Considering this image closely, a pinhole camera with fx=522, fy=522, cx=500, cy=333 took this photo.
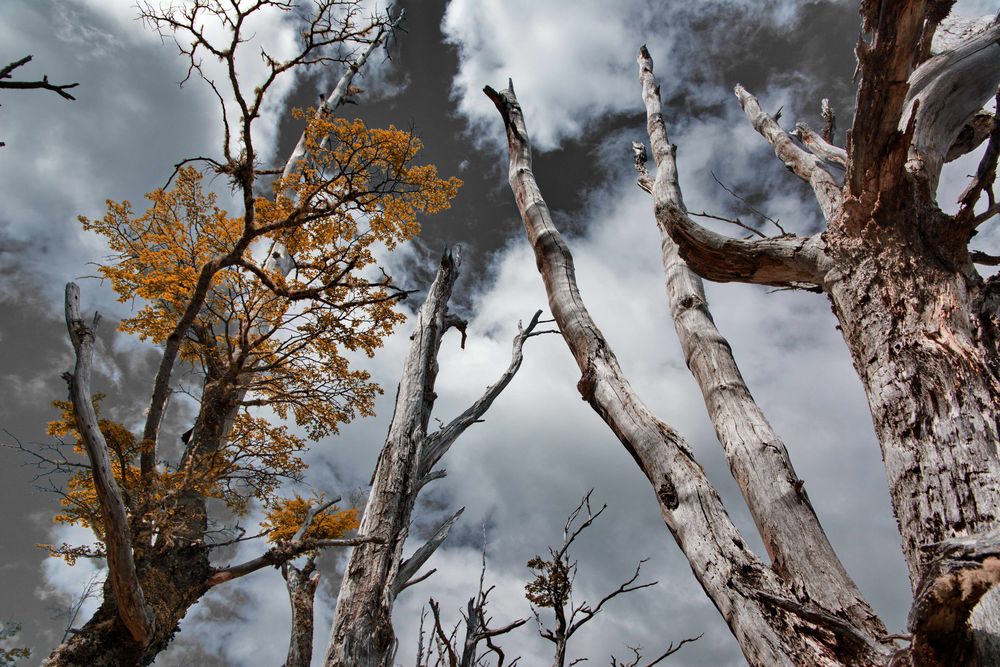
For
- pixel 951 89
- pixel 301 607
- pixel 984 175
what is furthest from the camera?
pixel 301 607

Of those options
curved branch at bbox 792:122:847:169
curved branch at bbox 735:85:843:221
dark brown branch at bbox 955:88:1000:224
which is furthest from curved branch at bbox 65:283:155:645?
curved branch at bbox 792:122:847:169

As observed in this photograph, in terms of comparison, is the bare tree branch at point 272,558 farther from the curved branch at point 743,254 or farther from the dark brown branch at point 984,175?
the dark brown branch at point 984,175

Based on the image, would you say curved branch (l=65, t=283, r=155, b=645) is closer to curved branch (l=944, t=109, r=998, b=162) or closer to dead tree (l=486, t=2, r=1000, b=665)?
dead tree (l=486, t=2, r=1000, b=665)

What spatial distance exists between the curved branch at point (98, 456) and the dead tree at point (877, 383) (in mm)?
3959

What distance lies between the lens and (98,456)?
4309mm

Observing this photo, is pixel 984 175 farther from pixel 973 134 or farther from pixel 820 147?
pixel 820 147

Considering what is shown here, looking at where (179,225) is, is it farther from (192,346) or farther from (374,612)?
(374,612)

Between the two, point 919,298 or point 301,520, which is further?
point 301,520

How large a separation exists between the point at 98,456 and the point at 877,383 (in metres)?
5.29

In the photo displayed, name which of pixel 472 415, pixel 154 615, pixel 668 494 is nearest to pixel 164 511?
pixel 154 615

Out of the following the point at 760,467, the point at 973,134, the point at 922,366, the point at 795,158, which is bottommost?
the point at 760,467

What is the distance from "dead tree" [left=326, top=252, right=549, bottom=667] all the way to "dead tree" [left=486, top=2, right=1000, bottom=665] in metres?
2.92

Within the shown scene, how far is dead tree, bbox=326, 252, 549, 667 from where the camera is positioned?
12.3 feet

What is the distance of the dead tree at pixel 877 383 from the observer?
1.15 meters
